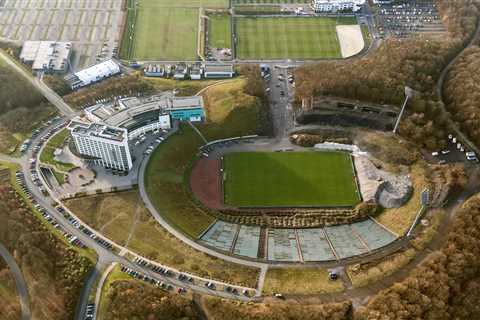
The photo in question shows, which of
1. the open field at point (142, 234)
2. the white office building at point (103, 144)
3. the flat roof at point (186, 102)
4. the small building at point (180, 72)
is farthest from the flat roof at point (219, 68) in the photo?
the open field at point (142, 234)

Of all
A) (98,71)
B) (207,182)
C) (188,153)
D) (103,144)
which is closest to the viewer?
(103,144)

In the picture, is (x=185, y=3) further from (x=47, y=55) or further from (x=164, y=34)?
(x=47, y=55)

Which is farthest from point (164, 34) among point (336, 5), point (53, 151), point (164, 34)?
point (53, 151)

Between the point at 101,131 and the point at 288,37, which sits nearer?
the point at 101,131

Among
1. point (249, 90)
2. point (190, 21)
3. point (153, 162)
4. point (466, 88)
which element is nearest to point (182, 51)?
point (190, 21)

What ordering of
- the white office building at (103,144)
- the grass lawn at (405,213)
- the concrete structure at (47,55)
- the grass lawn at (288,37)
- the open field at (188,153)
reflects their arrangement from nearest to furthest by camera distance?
the grass lawn at (405,213) → the open field at (188,153) → the white office building at (103,144) → the concrete structure at (47,55) → the grass lawn at (288,37)

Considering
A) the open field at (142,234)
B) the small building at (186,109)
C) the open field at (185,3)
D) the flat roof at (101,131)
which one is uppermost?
the open field at (185,3)

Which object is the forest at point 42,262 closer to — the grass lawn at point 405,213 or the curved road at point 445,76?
the grass lawn at point 405,213

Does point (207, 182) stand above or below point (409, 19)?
below
